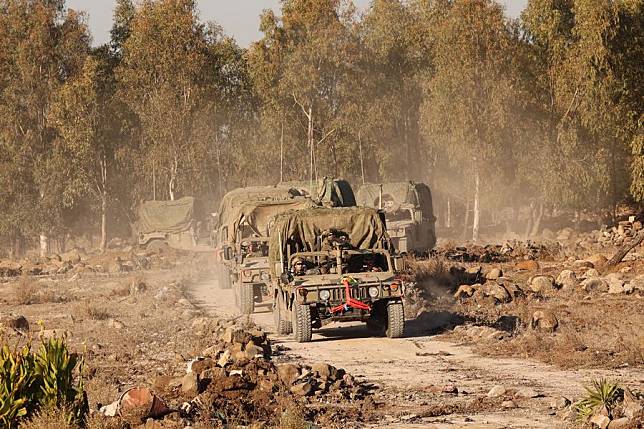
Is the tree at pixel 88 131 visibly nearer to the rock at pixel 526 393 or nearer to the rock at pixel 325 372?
the rock at pixel 325 372

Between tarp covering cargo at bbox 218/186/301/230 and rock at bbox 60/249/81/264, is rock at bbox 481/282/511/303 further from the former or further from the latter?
rock at bbox 60/249/81/264

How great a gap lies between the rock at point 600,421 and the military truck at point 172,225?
41.9 meters

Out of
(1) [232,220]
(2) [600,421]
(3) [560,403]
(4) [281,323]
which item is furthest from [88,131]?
(2) [600,421]

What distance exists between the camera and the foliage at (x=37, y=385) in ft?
35.6

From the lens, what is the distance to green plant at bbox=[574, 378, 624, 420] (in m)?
11.4

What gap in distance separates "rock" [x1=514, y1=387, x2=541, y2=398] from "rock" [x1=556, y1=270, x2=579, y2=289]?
13.1 m

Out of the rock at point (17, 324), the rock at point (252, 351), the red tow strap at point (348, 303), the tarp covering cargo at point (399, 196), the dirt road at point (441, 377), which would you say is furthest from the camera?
the tarp covering cargo at point (399, 196)

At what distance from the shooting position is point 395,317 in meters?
19.0

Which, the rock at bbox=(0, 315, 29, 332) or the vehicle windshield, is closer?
the vehicle windshield

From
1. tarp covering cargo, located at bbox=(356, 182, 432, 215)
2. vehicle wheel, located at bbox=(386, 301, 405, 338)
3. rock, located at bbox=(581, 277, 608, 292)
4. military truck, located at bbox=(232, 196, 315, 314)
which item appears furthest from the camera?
tarp covering cargo, located at bbox=(356, 182, 432, 215)

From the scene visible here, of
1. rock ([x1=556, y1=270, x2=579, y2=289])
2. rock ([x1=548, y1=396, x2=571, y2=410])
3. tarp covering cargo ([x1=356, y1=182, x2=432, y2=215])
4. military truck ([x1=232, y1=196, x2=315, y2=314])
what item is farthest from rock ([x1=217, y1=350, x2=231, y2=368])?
tarp covering cargo ([x1=356, y1=182, x2=432, y2=215])

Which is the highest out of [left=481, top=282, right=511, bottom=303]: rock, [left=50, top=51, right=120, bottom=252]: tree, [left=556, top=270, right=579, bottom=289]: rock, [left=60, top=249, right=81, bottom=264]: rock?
[left=50, top=51, right=120, bottom=252]: tree

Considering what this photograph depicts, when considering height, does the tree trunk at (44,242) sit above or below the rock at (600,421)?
above

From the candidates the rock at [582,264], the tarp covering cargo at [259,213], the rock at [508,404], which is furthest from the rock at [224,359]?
the rock at [582,264]
